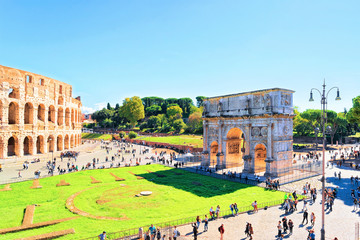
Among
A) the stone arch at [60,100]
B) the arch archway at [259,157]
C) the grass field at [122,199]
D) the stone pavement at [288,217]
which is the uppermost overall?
the stone arch at [60,100]

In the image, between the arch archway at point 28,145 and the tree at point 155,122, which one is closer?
the arch archway at point 28,145

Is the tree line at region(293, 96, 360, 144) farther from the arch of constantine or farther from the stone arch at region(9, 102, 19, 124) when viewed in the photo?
the stone arch at region(9, 102, 19, 124)

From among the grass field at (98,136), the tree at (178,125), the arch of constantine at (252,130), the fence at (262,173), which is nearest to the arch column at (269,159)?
the arch of constantine at (252,130)

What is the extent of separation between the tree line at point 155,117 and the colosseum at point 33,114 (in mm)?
39515

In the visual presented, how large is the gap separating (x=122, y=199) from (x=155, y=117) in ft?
288

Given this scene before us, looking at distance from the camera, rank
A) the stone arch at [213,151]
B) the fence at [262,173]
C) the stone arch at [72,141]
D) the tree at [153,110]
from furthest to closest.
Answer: the tree at [153,110]
the stone arch at [72,141]
the stone arch at [213,151]
the fence at [262,173]

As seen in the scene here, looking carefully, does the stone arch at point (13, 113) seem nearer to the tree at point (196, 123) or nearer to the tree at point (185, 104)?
the tree at point (196, 123)

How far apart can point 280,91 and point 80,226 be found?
28.1 metres

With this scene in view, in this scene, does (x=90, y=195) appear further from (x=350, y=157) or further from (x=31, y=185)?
(x=350, y=157)

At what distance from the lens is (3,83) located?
143ft

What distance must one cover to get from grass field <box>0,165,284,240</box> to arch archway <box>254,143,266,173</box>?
22.9ft

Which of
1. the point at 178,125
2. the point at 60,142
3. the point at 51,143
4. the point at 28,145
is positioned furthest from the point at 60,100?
the point at 178,125

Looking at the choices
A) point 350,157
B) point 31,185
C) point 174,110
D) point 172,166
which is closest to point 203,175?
point 172,166

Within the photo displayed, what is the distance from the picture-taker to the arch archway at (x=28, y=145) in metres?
49.1
